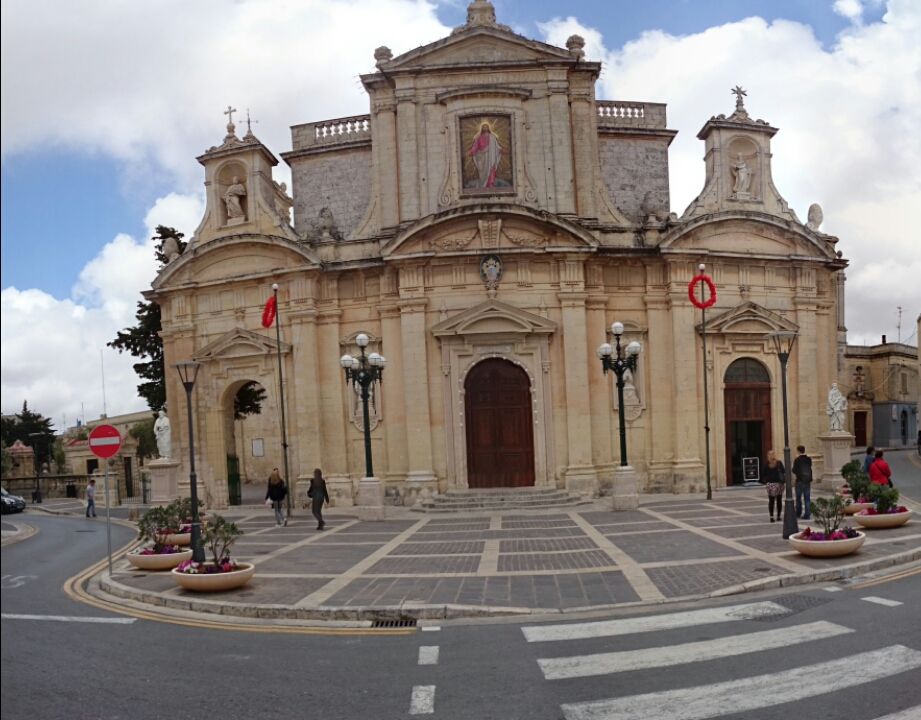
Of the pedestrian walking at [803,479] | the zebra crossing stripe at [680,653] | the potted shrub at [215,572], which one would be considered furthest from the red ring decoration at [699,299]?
the potted shrub at [215,572]

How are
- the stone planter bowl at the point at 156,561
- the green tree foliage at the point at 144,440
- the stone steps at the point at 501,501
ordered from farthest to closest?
the green tree foliage at the point at 144,440, the stone steps at the point at 501,501, the stone planter bowl at the point at 156,561

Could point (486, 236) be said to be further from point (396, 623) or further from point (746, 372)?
point (396, 623)

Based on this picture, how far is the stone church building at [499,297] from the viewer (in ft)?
89.8

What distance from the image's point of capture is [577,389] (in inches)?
1077

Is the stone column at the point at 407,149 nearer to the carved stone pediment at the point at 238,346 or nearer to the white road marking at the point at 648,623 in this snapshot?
the carved stone pediment at the point at 238,346

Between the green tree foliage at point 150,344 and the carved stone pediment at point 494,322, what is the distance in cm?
1523

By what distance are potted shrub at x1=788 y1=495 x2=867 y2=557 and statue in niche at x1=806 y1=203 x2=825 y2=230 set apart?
19.6 meters

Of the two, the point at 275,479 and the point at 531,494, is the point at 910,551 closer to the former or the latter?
the point at 531,494

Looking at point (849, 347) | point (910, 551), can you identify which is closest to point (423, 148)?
point (910, 551)

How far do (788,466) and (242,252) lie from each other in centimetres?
2067

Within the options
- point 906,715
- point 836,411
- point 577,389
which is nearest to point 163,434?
point 577,389

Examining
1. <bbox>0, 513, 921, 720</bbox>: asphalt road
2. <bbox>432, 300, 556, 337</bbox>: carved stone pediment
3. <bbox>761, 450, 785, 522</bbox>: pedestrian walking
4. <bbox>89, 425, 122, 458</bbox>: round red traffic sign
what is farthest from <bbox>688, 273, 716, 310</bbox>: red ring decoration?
<bbox>89, 425, 122, 458</bbox>: round red traffic sign

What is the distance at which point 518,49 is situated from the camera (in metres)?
28.5

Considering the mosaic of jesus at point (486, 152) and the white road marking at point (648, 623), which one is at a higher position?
the mosaic of jesus at point (486, 152)
